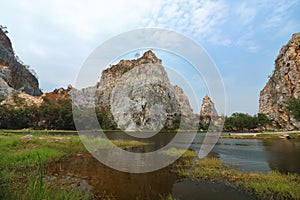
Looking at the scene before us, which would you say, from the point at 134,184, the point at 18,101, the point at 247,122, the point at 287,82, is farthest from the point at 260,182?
the point at 247,122

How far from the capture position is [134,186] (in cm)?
738

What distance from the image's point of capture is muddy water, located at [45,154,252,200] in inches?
257

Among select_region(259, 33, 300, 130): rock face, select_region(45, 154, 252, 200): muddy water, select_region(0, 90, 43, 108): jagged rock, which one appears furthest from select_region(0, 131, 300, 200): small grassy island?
select_region(259, 33, 300, 130): rock face

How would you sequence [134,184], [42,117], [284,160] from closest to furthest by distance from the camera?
[134,184] < [284,160] < [42,117]

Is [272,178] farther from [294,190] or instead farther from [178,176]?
[178,176]

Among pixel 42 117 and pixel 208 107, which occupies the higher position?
pixel 42 117

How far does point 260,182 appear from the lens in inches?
294

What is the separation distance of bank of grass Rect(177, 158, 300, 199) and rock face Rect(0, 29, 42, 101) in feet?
223

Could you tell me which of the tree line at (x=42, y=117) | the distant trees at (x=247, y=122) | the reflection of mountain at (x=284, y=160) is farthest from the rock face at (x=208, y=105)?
the distant trees at (x=247, y=122)

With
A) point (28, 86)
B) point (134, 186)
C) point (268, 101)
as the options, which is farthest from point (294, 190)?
point (28, 86)

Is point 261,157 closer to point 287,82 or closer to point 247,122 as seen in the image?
point 287,82

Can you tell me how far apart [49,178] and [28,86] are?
303 feet

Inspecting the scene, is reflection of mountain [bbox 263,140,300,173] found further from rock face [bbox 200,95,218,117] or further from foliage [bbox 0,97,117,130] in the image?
foliage [bbox 0,97,117,130]

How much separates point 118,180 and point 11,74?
84.2 metres
